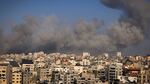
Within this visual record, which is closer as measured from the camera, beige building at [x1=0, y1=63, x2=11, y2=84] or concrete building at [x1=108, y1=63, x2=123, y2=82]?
beige building at [x1=0, y1=63, x2=11, y2=84]

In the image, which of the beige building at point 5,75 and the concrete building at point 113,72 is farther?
the concrete building at point 113,72

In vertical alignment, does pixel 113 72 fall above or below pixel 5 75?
above

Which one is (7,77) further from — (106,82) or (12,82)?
(106,82)

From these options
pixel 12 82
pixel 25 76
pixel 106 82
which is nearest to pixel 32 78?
pixel 25 76

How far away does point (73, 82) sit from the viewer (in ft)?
43.7

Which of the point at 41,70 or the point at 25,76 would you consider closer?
the point at 25,76

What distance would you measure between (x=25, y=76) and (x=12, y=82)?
877mm

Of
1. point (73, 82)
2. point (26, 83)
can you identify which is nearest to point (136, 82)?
point (73, 82)

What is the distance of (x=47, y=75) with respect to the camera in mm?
15250

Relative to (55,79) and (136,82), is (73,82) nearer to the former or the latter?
(55,79)

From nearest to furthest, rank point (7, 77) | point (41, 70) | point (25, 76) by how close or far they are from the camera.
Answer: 1. point (7, 77)
2. point (25, 76)
3. point (41, 70)

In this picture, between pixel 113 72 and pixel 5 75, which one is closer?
pixel 5 75

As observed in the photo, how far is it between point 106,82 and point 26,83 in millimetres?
2275

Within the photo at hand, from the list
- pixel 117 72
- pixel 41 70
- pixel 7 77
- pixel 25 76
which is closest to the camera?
pixel 7 77
